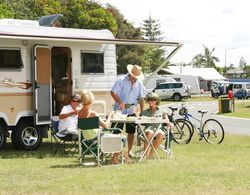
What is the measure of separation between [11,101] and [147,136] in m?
3.26

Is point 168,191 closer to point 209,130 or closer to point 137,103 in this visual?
point 137,103

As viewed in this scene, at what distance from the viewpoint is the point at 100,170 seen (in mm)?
8492

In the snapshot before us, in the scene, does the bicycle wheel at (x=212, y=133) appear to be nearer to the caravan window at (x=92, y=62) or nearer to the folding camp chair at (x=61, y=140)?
the caravan window at (x=92, y=62)

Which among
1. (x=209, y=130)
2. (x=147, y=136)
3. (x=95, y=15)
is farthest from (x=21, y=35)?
(x=95, y=15)

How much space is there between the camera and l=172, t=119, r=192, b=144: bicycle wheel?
13102 mm

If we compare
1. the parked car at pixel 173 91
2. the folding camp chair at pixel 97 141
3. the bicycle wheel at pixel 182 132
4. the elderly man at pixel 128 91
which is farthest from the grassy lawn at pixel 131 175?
the parked car at pixel 173 91

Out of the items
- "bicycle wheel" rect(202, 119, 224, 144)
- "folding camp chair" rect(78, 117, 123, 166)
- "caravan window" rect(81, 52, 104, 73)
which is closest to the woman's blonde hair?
"folding camp chair" rect(78, 117, 123, 166)

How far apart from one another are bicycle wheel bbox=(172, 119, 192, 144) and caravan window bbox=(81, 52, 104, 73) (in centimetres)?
222

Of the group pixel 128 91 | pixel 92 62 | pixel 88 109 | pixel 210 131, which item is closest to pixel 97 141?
pixel 88 109

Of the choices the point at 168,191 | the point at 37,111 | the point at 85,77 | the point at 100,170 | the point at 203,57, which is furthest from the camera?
the point at 203,57

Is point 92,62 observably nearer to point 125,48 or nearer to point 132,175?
point 132,175

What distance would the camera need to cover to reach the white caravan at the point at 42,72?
11398mm

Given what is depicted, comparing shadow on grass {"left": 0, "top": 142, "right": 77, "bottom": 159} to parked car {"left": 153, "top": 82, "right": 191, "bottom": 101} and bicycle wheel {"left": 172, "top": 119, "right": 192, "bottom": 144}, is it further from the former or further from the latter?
parked car {"left": 153, "top": 82, "right": 191, "bottom": 101}

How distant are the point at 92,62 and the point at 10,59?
213 cm
